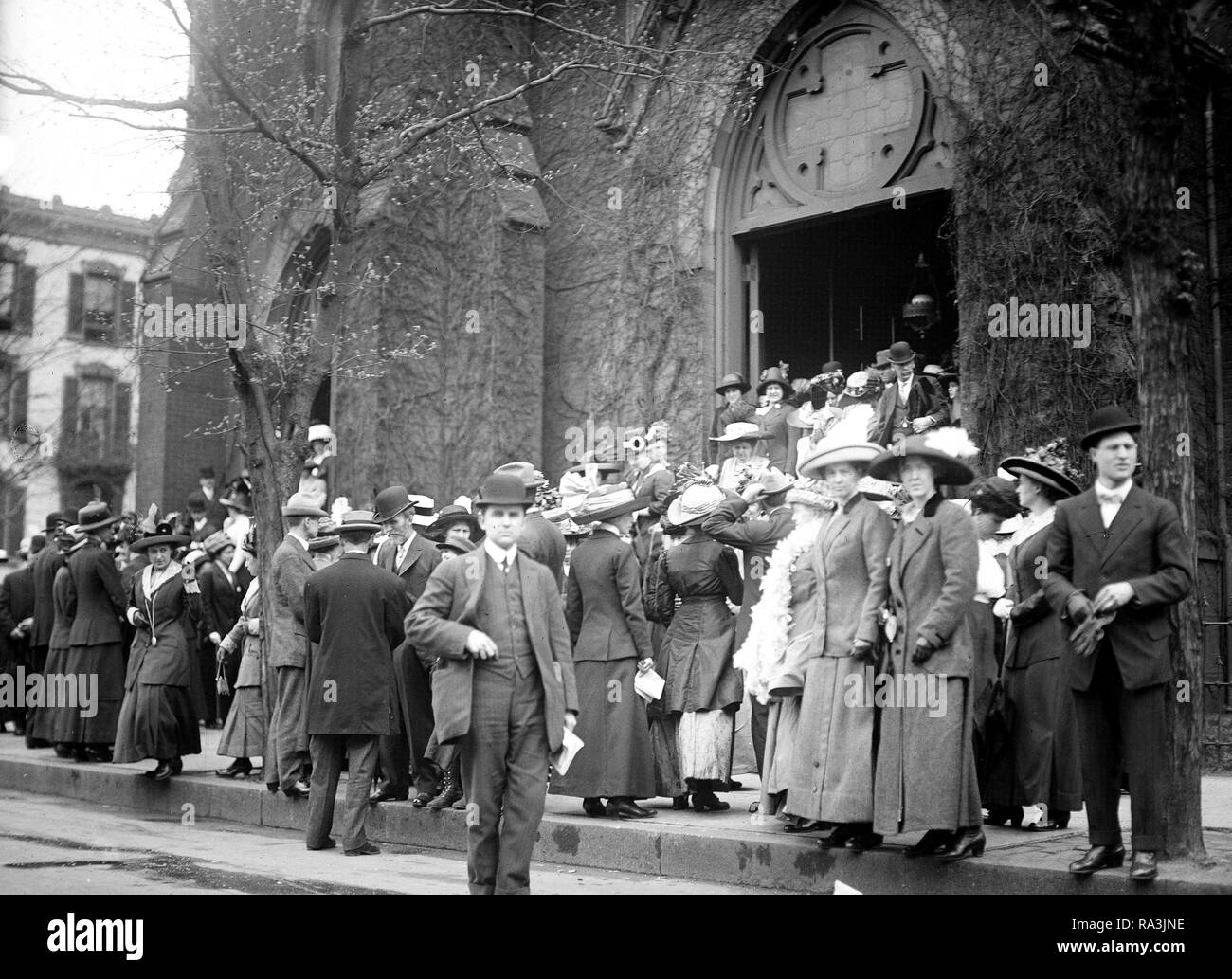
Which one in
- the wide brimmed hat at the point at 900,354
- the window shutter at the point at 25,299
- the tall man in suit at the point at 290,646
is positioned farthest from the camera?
the window shutter at the point at 25,299

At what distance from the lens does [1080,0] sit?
8281 millimetres

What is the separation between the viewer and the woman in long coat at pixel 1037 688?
9156mm

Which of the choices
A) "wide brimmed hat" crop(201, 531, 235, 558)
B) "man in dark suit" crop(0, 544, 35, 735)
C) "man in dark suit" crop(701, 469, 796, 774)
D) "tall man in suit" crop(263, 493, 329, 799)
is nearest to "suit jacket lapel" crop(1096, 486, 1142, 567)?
"man in dark suit" crop(701, 469, 796, 774)

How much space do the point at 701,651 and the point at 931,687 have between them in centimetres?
273

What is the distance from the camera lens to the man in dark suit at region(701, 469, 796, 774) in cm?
1027

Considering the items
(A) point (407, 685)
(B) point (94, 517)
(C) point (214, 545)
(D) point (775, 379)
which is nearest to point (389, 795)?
(A) point (407, 685)

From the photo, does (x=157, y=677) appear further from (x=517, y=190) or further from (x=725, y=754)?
(x=517, y=190)

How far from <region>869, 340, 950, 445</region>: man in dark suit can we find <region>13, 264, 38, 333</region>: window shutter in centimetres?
1714

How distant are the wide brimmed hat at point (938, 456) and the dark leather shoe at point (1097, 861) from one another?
7.11 feet

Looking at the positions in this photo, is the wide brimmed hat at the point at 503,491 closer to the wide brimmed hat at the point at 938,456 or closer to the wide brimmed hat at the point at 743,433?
the wide brimmed hat at the point at 938,456

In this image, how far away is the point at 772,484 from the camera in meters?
11.5

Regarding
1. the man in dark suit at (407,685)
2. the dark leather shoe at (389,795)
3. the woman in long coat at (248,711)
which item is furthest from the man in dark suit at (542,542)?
the woman in long coat at (248,711)
